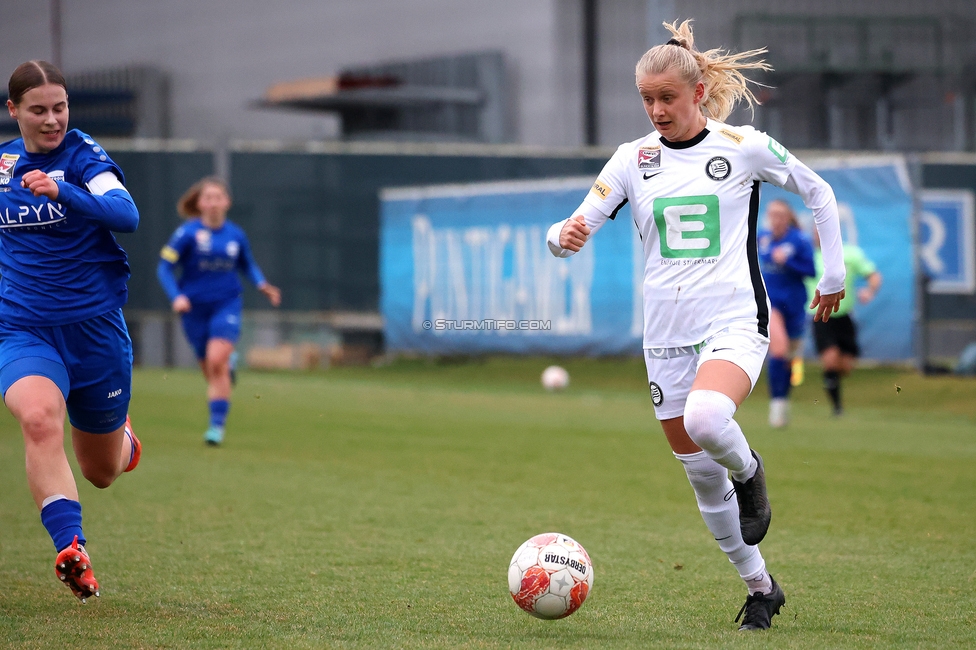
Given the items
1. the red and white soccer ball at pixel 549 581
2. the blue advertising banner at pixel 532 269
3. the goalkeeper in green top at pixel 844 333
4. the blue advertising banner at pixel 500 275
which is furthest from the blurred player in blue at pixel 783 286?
the red and white soccer ball at pixel 549 581

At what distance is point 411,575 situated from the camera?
586cm

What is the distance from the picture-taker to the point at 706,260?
4.87m

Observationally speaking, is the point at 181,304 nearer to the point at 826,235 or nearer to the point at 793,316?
the point at 793,316

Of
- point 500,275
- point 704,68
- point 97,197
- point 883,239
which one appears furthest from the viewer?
point 500,275

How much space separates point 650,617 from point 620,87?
23.3 metres

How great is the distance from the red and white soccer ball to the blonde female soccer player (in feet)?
1.92

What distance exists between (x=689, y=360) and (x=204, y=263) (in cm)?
770

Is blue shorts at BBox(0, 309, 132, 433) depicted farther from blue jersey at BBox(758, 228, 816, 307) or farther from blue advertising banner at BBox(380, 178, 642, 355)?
blue advertising banner at BBox(380, 178, 642, 355)

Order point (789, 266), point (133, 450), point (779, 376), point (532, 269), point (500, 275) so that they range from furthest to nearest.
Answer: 1. point (500, 275)
2. point (532, 269)
3. point (779, 376)
4. point (789, 266)
5. point (133, 450)

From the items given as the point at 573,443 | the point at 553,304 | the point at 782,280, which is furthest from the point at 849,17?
the point at 573,443

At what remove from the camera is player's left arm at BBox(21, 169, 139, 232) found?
4.75 meters

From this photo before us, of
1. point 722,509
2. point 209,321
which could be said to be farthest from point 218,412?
point 722,509

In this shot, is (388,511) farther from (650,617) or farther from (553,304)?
(553,304)

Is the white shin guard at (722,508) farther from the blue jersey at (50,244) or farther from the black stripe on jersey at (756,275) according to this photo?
the blue jersey at (50,244)
